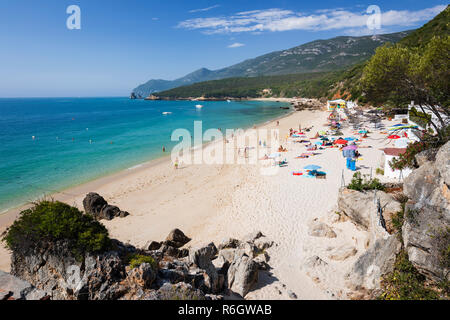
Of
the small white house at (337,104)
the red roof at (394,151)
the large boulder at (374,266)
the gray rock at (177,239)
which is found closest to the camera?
the large boulder at (374,266)

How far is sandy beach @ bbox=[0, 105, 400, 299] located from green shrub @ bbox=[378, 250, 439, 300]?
4.93 ft

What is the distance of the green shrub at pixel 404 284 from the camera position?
18.6 feet

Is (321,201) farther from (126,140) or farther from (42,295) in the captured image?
(126,140)

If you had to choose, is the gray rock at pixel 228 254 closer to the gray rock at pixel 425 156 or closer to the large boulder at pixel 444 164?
the large boulder at pixel 444 164

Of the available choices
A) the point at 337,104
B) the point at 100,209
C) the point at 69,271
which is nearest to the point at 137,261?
the point at 69,271

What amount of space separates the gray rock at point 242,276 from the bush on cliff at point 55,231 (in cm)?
383

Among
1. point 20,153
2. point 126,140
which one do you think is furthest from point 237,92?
point 20,153

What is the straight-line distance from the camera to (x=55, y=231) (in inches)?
227

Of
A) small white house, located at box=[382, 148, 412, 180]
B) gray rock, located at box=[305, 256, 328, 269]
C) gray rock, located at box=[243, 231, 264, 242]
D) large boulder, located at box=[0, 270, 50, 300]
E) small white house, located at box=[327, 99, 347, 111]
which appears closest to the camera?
large boulder, located at box=[0, 270, 50, 300]

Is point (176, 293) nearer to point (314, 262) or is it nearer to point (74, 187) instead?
point (314, 262)

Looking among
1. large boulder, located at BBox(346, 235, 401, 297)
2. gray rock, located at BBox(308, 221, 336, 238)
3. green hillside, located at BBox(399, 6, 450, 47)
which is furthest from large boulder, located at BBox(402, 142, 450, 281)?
green hillside, located at BBox(399, 6, 450, 47)

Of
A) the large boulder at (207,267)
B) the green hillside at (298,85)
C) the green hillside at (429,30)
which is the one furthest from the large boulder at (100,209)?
the green hillside at (298,85)

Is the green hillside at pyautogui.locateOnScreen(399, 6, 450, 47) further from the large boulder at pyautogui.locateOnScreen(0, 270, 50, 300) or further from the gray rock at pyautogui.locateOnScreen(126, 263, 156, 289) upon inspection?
the large boulder at pyautogui.locateOnScreen(0, 270, 50, 300)

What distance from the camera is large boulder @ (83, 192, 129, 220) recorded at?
15009 millimetres
